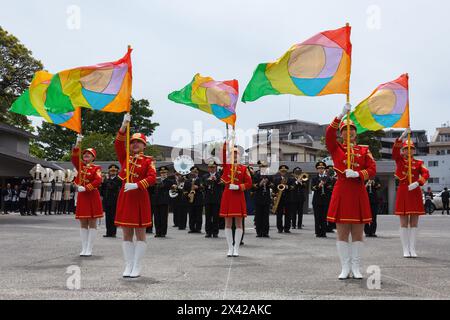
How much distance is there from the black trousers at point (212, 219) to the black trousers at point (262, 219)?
1329 millimetres

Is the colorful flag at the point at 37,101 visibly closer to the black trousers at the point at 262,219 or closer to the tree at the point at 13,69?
the black trousers at the point at 262,219

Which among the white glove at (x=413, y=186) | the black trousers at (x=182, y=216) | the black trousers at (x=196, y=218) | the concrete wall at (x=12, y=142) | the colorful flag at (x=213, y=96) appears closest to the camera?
the white glove at (x=413, y=186)

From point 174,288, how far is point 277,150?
197ft

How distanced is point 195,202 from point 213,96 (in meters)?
7.64

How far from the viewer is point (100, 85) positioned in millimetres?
9664

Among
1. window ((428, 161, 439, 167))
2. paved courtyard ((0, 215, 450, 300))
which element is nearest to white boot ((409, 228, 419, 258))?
paved courtyard ((0, 215, 450, 300))

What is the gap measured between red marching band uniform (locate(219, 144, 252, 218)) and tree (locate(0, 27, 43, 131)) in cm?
2314

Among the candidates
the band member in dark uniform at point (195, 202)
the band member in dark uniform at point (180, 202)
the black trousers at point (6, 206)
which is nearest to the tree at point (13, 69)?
the black trousers at point (6, 206)

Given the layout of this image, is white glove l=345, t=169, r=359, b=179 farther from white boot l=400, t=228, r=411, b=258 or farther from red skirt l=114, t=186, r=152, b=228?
white boot l=400, t=228, r=411, b=258

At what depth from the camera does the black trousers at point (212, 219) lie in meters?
17.2

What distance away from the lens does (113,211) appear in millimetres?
16422

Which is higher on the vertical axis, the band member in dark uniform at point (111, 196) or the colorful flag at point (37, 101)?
the colorful flag at point (37, 101)

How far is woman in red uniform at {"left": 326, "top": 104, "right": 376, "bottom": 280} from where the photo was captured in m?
8.20

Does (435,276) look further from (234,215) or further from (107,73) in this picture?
(107,73)
